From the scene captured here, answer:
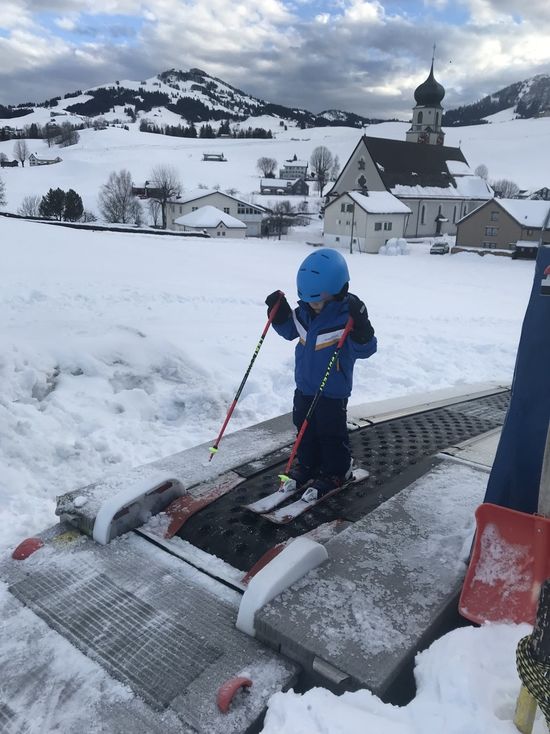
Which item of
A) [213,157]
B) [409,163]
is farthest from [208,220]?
[213,157]

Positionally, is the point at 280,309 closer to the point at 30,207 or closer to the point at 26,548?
the point at 26,548

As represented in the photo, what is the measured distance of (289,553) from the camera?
3.03m

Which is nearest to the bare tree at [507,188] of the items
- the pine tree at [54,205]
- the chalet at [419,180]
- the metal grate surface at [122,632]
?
the chalet at [419,180]

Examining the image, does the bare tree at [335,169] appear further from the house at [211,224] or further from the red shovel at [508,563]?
the red shovel at [508,563]

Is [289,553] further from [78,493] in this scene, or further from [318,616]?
[78,493]

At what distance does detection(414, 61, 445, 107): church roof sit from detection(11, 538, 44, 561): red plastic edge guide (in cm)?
9124

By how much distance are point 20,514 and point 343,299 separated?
8.87 feet

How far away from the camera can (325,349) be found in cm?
398

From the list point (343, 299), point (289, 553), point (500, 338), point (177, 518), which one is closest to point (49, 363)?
point (177, 518)

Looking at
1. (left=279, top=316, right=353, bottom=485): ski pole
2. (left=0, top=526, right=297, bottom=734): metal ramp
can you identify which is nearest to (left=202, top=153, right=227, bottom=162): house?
(left=279, top=316, right=353, bottom=485): ski pole

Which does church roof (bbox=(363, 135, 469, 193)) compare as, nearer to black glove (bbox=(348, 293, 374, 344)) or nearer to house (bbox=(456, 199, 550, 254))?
house (bbox=(456, 199, 550, 254))

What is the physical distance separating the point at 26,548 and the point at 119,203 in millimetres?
75493

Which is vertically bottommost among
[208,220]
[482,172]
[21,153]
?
[208,220]

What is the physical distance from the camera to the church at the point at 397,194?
53.9m
